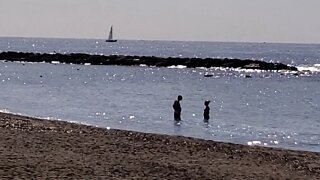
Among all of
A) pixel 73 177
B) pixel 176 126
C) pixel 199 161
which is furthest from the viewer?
pixel 176 126

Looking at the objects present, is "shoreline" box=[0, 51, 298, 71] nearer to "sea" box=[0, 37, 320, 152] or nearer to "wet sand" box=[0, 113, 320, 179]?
"sea" box=[0, 37, 320, 152]

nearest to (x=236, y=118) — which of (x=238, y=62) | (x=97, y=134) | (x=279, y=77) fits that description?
(x=97, y=134)

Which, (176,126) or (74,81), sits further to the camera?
(74,81)

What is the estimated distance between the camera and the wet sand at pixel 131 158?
12.1 metres

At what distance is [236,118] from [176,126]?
21.4 feet

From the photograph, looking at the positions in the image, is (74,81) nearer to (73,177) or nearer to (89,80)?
(89,80)

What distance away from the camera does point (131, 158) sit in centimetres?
1426

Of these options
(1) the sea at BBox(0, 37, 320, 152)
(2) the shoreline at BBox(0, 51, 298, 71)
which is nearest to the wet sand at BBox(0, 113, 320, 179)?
(1) the sea at BBox(0, 37, 320, 152)

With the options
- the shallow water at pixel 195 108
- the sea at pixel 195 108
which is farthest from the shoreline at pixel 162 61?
the shallow water at pixel 195 108

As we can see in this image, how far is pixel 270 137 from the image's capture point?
24.2 m

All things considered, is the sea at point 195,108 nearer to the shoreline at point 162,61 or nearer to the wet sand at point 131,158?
the wet sand at point 131,158

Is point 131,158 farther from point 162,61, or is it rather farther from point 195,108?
point 162,61

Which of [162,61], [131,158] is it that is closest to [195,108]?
[131,158]

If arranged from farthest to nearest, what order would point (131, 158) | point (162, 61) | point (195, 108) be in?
point (162, 61)
point (195, 108)
point (131, 158)
